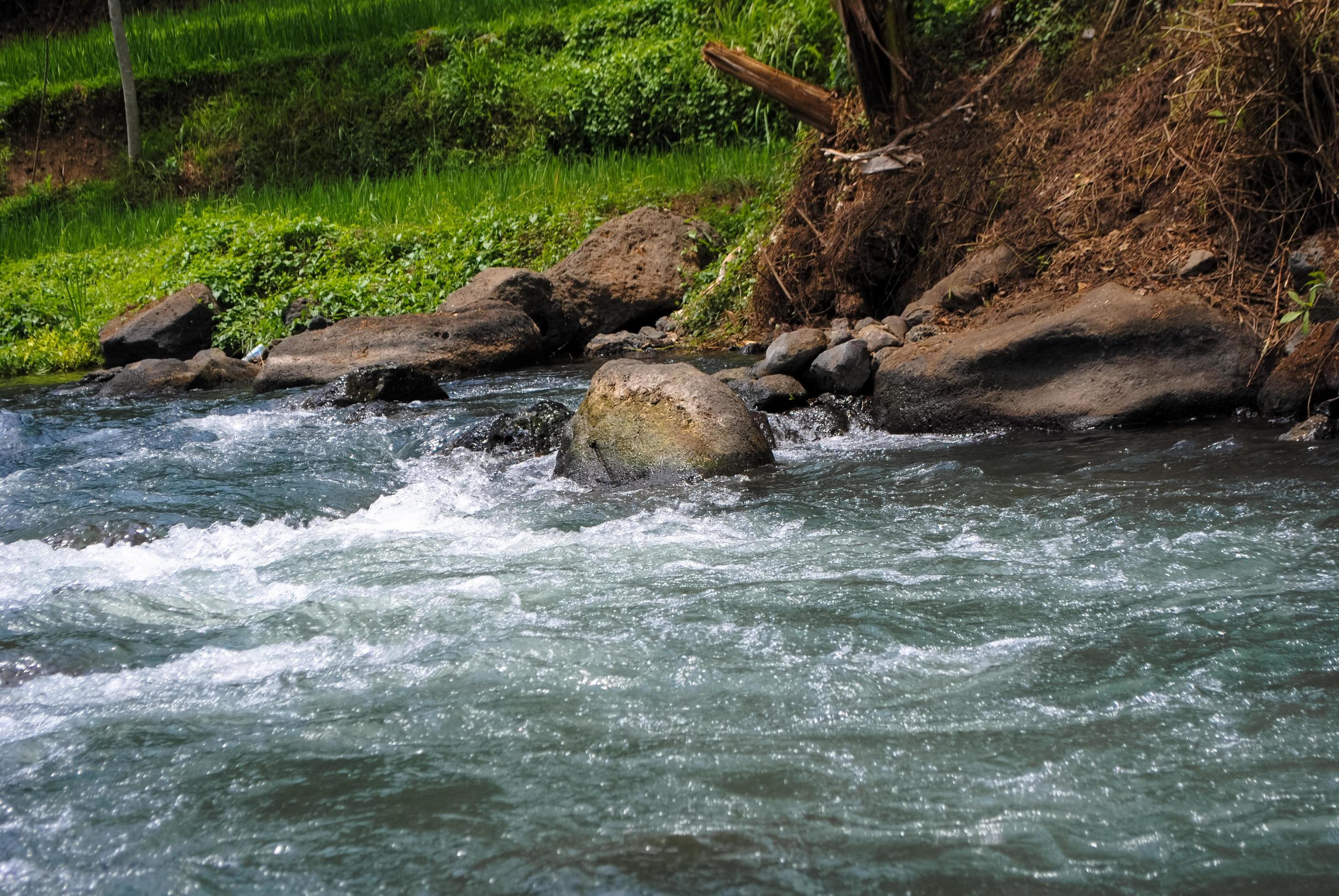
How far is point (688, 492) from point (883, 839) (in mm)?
Answer: 2956

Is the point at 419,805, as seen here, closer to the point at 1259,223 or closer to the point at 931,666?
the point at 931,666

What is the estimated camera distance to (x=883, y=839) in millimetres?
2246

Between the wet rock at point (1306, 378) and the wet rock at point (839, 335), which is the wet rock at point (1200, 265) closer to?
the wet rock at point (1306, 378)

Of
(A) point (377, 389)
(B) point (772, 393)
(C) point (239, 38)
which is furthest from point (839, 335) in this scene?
(C) point (239, 38)

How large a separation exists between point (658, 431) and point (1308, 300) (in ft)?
10.6

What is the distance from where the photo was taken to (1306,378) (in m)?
5.42

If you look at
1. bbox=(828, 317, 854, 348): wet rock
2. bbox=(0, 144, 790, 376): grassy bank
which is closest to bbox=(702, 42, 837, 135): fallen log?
bbox=(0, 144, 790, 376): grassy bank

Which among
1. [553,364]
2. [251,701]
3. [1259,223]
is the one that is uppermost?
[1259,223]

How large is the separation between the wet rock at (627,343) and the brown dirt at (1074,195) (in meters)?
1.06

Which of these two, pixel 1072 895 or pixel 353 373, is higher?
pixel 1072 895

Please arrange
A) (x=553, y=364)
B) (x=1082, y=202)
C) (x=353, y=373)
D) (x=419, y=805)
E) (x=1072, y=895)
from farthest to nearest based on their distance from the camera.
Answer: (x=553, y=364) < (x=353, y=373) < (x=1082, y=202) < (x=419, y=805) < (x=1072, y=895)

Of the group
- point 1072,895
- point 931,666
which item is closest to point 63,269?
point 931,666

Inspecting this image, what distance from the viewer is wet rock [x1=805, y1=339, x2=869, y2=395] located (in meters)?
6.80

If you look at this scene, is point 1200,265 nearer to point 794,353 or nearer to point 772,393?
point 794,353
